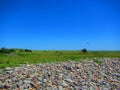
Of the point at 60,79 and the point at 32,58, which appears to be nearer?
the point at 60,79

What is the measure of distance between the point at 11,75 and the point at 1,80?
38.2 inches

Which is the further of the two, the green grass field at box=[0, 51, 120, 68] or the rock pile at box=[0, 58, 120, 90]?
the green grass field at box=[0, 51, 120, 68]

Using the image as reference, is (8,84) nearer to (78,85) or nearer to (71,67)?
(78,85)

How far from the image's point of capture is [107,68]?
2053cm

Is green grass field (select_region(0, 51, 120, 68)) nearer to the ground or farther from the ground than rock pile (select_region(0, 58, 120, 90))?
farther from the ground

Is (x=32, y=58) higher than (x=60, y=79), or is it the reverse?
(x=32, y=58)

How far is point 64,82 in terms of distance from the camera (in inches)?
562

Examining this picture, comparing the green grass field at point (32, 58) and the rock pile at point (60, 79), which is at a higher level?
the green grass field at point (32, 58)

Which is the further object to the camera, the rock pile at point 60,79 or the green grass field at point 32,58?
the green grass field at point 32,58

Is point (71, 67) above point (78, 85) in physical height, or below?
above

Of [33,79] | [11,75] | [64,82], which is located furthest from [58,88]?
[11,75]

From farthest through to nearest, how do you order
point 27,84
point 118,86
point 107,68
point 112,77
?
point 107,68, point 112,77, point 118,86, point 27,84

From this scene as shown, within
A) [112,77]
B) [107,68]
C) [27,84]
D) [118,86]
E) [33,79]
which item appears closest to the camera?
[27,84]

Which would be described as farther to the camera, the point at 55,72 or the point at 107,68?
the point at 107,68
